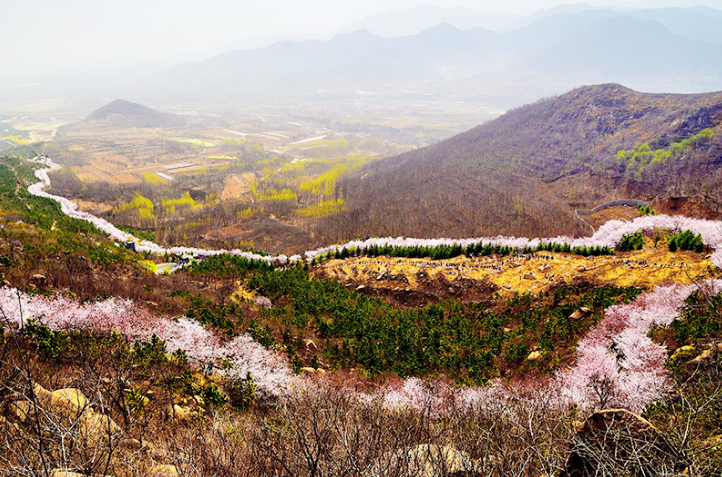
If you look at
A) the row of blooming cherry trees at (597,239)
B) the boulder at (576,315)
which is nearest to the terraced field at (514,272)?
the row of blooming cherry trees at (597,239)

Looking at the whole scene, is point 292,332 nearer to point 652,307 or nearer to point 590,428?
point 590,428

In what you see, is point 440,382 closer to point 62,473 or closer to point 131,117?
point 62,473

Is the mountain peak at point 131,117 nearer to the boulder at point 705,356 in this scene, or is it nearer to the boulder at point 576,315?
the boulder at point 576,315

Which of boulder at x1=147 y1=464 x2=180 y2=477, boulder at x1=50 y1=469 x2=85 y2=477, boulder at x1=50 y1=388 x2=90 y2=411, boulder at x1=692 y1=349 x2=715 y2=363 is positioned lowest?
boulder at x1=692 y1=349 x2=715 y2=363

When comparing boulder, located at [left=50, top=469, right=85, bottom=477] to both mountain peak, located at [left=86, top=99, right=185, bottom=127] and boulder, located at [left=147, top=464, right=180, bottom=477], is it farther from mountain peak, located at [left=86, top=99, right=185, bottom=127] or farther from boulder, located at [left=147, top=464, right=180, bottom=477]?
mountain peak, located at [left=86, top=99, right=185, bottom=127]

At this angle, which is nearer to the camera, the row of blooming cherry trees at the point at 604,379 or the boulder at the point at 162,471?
the boulder at the point at 162,471

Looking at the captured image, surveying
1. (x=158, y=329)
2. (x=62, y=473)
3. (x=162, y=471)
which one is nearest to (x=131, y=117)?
(x=158, y=329)

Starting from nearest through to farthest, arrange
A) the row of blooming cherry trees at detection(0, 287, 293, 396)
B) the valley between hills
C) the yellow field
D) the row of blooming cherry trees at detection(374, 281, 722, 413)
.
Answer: the valley between hills → the row of blooming cherry trees at detection(374, 281, 722, 413) → the row of blooming cherry trees at detection(0, 287, 293, 396) → the yellow field

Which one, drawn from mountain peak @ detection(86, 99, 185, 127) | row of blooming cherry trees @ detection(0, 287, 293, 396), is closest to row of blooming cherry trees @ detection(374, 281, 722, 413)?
row of blooming cherry trees @ detection(0, 287, 293, 396)

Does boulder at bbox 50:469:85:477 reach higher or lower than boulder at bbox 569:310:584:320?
higher
